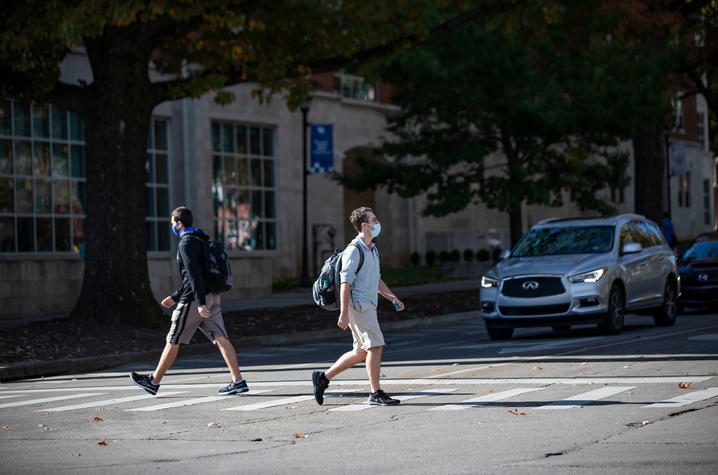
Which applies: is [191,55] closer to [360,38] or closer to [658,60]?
[360,38]

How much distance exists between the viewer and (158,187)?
3195cm

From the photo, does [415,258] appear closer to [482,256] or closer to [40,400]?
[482,256]

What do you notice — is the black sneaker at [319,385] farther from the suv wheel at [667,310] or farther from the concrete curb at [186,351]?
the suv wheel at [667,310]

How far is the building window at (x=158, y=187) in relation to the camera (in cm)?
3161

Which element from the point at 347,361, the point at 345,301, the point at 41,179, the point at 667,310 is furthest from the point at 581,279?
the point at 41,179

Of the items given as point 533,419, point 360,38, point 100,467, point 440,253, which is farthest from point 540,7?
point 440,253

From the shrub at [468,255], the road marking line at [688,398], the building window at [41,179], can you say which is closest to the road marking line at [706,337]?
the road marking line at [688,398]

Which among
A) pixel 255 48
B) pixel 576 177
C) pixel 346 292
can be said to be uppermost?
pixel 255 48

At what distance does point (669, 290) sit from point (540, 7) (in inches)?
233

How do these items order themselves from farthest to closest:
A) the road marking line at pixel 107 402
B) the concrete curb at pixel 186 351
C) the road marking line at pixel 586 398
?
1. the concrete curb at pixel 186 351
2. the road marking line at pixel 107 402
3. the road marking line at pixel 586 398

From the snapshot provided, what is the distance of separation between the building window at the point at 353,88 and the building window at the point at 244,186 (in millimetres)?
5640

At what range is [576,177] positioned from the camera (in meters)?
28.5

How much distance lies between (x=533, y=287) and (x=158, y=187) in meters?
17.7

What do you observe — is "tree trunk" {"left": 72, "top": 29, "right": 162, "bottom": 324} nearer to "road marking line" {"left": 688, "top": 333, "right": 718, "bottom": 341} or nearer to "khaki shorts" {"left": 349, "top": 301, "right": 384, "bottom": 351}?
"road marking line" {"left": 688, "top": 333, "right": 718, "bottom": 341}
